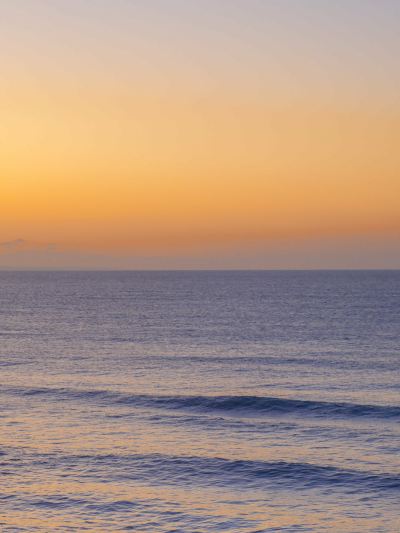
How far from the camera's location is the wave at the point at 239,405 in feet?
121

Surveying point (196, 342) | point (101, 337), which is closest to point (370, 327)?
point (196, 342)

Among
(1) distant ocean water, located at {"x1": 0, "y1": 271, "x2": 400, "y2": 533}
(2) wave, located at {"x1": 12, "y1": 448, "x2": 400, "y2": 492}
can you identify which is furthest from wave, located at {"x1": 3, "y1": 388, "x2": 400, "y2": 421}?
(2) wave, located at {"x1": 12, "y1": 448, "x2": 400, "y2": 492}

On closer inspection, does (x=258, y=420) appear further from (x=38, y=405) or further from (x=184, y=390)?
(x=38, y=405)

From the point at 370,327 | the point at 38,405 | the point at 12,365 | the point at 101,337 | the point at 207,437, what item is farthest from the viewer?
the point at 370,327

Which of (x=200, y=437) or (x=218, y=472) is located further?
(x=200, y=437)

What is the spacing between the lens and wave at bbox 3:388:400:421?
36.9 m

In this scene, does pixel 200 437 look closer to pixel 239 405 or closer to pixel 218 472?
pixel 218 472

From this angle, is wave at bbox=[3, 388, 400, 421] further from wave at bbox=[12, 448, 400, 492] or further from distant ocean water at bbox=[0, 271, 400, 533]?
wave at bbox=[12, 448, 400, 492]

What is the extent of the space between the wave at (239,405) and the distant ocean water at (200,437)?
0.15m

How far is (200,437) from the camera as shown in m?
32.0

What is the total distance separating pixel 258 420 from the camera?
36031 mm

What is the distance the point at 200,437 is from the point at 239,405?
26.3 ft

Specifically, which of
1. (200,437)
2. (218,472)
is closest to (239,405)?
(200,437)

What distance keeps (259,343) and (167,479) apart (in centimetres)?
4696
